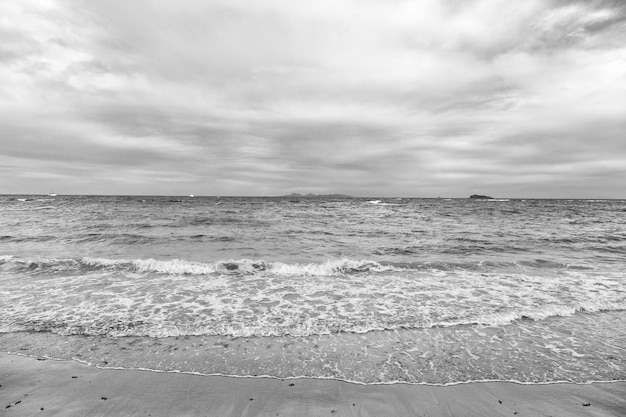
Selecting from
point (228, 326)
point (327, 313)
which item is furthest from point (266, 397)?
point (327, 313)

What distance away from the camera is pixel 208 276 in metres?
11.2

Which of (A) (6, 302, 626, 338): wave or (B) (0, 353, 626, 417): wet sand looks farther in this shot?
(A) (6, 302, 626, 338): wave

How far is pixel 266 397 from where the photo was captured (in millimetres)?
4262

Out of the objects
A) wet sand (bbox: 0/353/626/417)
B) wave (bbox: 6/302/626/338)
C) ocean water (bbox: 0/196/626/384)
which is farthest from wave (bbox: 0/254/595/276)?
wet sand (bbox: 0/353/626/417)

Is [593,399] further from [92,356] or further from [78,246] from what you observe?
[78,246]

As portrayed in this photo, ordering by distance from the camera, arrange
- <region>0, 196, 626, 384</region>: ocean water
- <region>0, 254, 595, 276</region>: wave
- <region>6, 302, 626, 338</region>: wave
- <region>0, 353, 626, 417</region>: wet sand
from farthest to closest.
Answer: <region>0, 254, 595, 276</region>: wave
<region>6, 302, 626, 338</region>: wave
<region>0, 196, 626, 384</region>: ocean water
<region>0, 353, 626, 417</region>: wet sand

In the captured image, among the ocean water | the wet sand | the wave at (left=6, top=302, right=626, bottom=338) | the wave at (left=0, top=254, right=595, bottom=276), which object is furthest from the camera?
the wave at (left=0, top=254, right=595, bottom=276)

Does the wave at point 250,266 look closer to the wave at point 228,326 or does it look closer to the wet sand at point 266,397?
the wave at point 228,326

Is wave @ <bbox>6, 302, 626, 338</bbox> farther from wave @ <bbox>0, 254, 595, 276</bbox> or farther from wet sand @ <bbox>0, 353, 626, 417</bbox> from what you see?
wave @ <bbox>0, 254, 595, 276</bbox>

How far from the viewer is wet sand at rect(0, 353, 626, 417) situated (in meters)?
3.99

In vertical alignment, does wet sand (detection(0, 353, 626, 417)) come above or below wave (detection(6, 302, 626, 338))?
above

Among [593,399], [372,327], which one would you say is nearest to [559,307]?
[593,399]

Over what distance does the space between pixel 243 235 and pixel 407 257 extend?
10973 millimetres

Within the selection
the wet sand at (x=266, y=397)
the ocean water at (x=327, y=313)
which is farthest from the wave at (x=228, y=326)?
the wet sand at (x=266, y=397)
